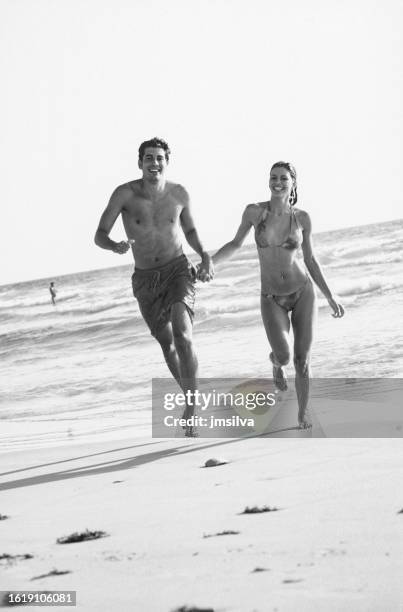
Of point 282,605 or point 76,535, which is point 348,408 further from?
point 282,605

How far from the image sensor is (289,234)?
6.61 m

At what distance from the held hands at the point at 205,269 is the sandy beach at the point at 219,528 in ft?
4.20

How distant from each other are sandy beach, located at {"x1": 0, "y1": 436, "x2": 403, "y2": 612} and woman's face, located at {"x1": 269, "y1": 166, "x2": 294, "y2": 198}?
1.79 m

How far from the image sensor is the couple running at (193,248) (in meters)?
6.54

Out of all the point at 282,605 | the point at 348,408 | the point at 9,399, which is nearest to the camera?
the point at 282,605

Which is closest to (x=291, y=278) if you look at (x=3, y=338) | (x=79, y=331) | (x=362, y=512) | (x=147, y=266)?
(x=147, y=266)

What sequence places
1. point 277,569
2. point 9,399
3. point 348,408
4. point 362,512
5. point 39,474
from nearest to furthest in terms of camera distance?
point 277,569, point 362,512, point 39,474, point 348,408, point 9,399

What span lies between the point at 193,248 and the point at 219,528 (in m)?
3.10

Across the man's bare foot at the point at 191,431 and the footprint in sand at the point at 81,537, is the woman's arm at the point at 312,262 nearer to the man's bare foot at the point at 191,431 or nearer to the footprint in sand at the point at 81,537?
the man's bare foot at the point at 191,431

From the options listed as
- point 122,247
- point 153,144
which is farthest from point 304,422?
point 153,144

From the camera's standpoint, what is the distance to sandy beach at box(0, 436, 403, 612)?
9.34ft

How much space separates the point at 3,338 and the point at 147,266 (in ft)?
73.1

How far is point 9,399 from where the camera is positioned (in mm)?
13992

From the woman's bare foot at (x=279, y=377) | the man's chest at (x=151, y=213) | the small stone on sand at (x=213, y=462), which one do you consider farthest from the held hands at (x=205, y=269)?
the small stone on sand at (x=213, y=462)
